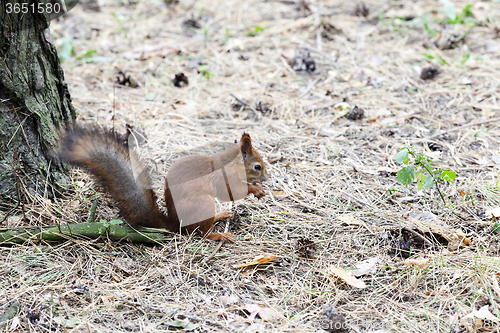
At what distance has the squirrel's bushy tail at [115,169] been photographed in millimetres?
Answer: 1765

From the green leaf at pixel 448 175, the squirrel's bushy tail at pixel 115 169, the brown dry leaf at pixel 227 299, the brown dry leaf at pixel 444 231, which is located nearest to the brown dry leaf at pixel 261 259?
the brown dry leaf at pixel 227 299

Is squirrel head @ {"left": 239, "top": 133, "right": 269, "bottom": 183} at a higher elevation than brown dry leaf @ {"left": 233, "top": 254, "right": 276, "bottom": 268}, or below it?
higher

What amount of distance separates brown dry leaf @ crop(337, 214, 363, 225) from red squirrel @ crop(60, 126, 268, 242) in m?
0.47

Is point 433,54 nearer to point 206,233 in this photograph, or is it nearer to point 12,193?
point 206,233

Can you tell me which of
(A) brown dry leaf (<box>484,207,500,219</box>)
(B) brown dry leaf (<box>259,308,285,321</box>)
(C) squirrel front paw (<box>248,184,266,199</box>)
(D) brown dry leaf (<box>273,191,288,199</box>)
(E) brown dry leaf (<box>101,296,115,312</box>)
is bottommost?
(D) brown dry leaf (<box>273,191,288,199</box>)

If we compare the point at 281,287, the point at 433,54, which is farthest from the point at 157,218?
the point at 433,54

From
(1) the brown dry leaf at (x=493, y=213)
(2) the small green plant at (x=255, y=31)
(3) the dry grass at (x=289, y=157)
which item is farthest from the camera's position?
(2) the small green plant at (x=255, y=31)

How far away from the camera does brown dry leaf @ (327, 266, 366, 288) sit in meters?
1.82

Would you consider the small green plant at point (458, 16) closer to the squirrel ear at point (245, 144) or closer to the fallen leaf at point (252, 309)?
the squirrel ear at point (245, 144)

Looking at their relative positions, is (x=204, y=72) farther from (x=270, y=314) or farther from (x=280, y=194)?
(x=270, y=314)

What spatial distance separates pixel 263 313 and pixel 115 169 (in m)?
0.88

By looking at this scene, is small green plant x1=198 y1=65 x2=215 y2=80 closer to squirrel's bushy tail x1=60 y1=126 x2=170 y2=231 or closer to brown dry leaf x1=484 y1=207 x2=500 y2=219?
squirrel's bushy tail x1=60 y1=126 x2=170 y2=231

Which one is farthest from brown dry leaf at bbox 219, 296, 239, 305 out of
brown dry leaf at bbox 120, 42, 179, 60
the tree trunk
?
brown dry leaf at bbox 120, 42, 179, 60

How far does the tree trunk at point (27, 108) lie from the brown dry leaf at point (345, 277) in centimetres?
146
